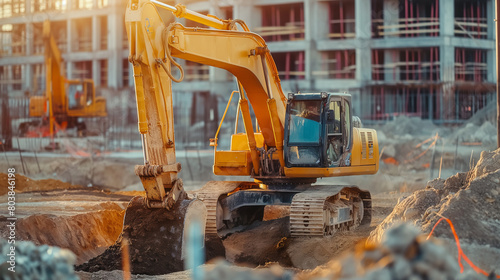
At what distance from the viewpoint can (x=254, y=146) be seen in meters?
12.2

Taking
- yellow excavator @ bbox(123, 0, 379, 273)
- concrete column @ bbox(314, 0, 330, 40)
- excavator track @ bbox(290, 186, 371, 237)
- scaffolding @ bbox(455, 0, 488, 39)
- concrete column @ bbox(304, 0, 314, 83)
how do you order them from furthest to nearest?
concrete column @ bbox(314, 0, 330, 40)
concrete column @ bbox(304, 0, 314, 83)
scaffolding @ bbox(455, 0, 488, 39)
excavator track @ bbox(290, 186, 371, 237)
yellow excavator @ bbox(123, 0, 379, 273)

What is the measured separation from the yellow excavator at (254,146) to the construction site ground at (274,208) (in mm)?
608

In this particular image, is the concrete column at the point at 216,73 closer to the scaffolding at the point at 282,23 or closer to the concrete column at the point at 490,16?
the scaffolding at the point at 282,23

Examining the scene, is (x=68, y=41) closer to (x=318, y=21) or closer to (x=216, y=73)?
(x=216, y=73)

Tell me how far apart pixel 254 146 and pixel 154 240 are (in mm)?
3400

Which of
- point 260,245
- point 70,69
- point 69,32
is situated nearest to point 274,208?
point 260,245

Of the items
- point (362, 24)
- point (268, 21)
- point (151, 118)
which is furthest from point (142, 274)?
point (268, 21)

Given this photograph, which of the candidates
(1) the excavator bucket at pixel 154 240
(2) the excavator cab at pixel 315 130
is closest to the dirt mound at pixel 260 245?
(2) the excavator cab at pixel 315 130

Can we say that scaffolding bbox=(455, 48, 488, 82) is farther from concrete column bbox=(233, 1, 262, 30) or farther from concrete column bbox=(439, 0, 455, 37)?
concrete column bbox=(233, 1, 262, 30)

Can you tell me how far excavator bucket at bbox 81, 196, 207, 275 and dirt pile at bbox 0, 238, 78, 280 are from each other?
13.4 feet

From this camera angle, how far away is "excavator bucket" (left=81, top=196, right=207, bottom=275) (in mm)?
9188

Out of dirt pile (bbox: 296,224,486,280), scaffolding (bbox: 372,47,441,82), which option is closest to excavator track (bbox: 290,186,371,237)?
dirt pile (bbox: 296,224,486,280)

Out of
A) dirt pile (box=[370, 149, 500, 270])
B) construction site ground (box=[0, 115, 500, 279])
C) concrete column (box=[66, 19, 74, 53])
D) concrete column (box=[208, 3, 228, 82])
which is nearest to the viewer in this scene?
dirt pile (box=[370, 149, 500, 270])

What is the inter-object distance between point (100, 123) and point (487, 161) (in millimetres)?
30459
